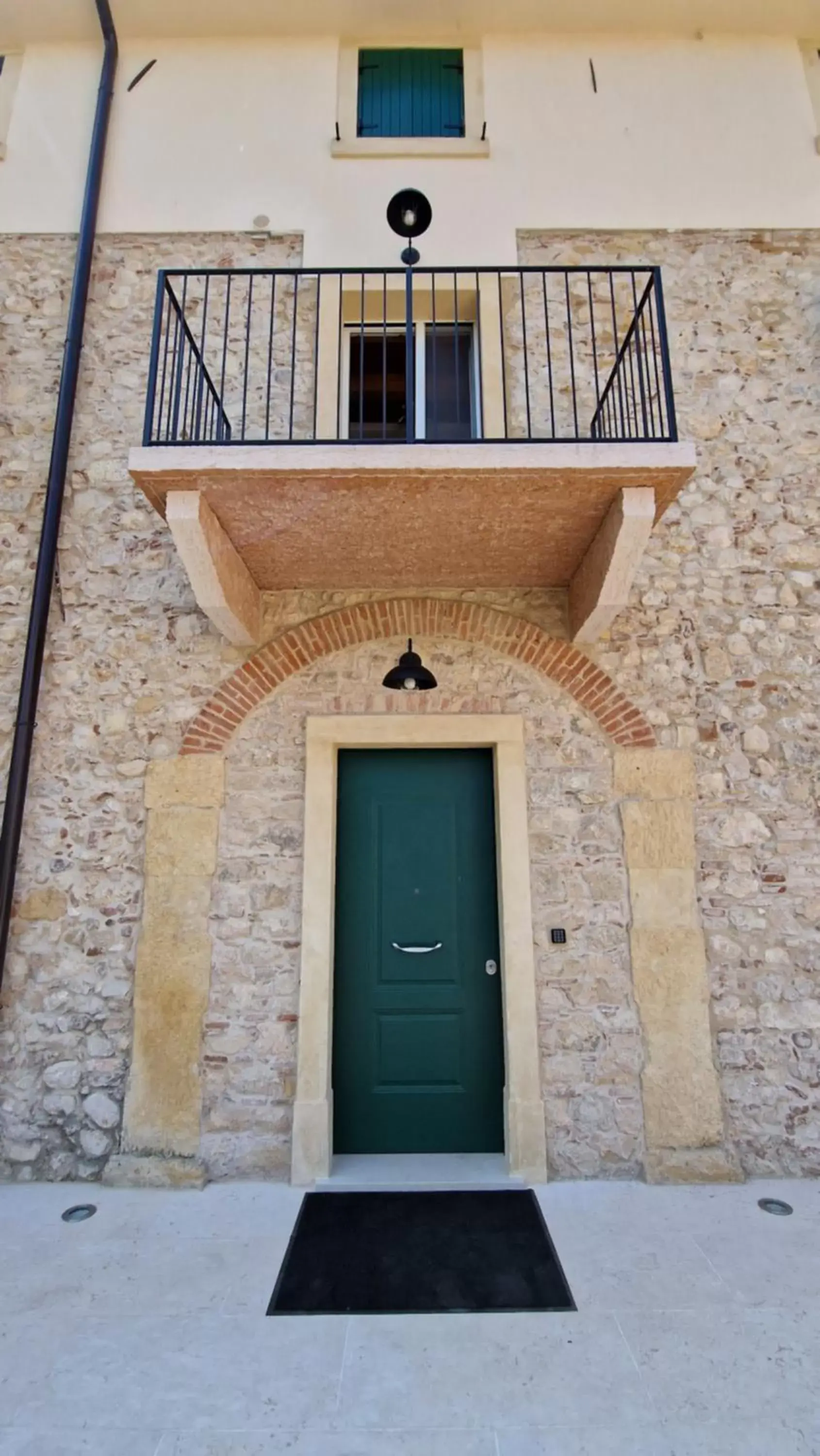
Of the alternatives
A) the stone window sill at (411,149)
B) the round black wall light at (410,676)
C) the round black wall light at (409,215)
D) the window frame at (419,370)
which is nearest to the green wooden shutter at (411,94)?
the stone window sill at (411,149)

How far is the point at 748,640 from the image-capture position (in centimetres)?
419

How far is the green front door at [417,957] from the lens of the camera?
3879 mm

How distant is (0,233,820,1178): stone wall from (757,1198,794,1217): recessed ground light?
0.25 m

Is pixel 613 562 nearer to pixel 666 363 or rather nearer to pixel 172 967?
pixel 666 363

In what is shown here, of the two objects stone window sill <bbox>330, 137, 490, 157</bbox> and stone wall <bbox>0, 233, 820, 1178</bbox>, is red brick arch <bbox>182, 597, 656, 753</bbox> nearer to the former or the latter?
stone wall <bbox>0, 233, 820, 1178</bbox>

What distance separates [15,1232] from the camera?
3.14 meters

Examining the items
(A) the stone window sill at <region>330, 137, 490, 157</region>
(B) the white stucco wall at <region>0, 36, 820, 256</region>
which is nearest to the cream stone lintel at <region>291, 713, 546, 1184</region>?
(B) the white stucco wall at <region>0, 36, 820, 256</region>

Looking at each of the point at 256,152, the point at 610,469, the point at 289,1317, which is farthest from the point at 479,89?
the point at 289,1317

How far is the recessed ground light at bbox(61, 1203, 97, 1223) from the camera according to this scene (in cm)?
325

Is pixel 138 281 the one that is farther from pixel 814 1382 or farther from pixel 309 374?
pixel 814 1382

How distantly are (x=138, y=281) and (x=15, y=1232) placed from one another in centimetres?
588

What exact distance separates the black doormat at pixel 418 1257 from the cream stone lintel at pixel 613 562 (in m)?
3.15

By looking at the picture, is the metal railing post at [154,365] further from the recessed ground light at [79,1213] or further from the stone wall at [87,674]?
the recessed ground light at [79,1213]

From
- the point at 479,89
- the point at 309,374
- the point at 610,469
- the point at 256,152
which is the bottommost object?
the point at 610,469
